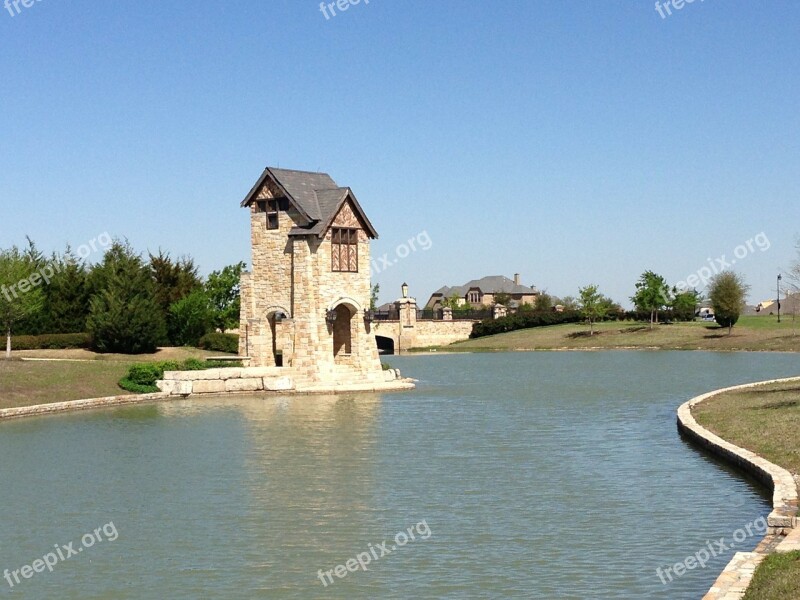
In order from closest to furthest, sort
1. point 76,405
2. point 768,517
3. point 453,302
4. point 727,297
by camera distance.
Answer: point 768,517 → point 76,405 → point 727,297 → point 453,302

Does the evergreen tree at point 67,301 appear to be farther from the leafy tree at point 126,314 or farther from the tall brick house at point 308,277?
the tall brick house at point 308,277

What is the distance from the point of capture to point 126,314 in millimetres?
54438

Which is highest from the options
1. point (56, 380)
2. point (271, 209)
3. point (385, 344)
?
point (271, 209)

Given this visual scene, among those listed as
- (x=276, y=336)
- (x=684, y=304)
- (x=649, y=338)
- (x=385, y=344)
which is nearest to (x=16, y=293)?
(x=276, y=336)

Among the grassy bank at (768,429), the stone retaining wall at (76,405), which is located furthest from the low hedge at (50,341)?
the grassy bank at (768,429)

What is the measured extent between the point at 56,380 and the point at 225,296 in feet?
77.7

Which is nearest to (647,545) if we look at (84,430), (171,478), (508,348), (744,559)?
(744,559)

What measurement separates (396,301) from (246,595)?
296 feet

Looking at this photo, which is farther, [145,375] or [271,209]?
[271,209]

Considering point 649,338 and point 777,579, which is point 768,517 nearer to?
point 777,579

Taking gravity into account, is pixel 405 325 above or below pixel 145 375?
above

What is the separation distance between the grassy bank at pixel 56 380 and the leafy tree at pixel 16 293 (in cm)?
254

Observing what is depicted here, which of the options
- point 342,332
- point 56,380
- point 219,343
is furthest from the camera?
point 219,343

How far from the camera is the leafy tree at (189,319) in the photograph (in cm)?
6038
